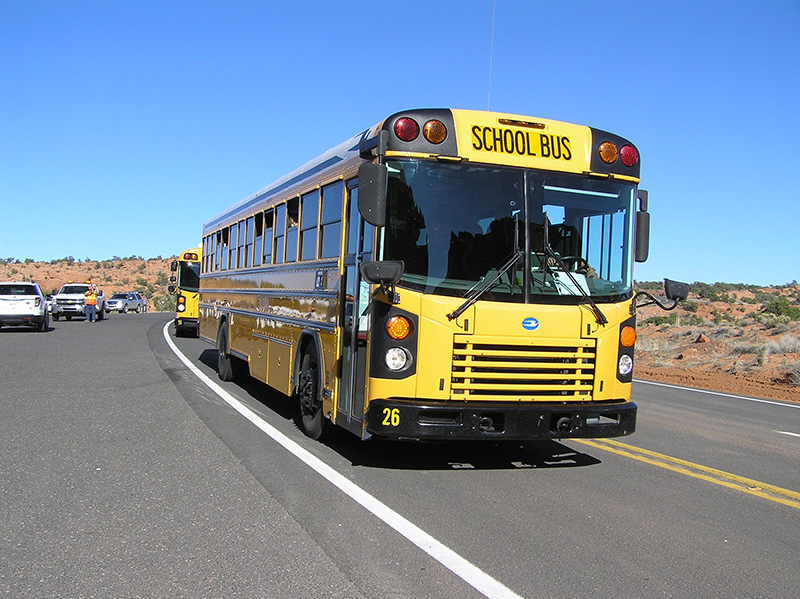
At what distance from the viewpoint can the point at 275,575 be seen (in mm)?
4352

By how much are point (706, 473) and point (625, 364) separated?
1469mm

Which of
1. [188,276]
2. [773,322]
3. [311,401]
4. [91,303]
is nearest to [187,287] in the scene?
[188,276]

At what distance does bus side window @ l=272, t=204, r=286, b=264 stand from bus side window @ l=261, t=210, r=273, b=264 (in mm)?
263

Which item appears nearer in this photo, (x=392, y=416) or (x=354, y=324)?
(x=392, y=416)

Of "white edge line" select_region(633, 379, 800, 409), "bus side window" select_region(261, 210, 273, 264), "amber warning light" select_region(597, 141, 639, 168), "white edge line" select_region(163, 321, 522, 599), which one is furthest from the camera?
"white edge line" select_region(633, 379, 800, 409)

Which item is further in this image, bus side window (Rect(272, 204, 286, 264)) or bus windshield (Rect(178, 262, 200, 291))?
bus windshield (Rect(178, 262, 200, 291))

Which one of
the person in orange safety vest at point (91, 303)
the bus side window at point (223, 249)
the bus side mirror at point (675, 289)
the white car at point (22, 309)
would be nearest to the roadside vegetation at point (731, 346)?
the bus side mirror at point (675, 289)

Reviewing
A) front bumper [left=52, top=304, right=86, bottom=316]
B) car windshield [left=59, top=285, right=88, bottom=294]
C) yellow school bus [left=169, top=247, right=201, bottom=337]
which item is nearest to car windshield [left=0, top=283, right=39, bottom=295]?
yellow school bus [left=169, top=247, right=201, bottom=337]

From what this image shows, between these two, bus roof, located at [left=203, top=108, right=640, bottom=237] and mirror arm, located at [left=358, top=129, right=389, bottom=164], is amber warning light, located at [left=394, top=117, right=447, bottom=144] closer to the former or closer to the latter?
bus roof, located at [left=203, top=108, right=640, bottom=237]

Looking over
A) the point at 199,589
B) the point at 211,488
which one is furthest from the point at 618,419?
the point at 199,589

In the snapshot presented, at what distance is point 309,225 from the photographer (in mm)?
8750

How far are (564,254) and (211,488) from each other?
3636 mm

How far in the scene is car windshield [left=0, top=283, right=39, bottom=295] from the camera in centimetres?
2683

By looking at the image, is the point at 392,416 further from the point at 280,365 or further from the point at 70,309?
the point at 70,309
